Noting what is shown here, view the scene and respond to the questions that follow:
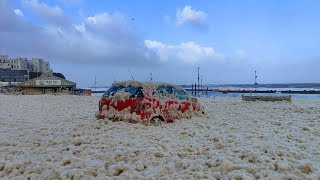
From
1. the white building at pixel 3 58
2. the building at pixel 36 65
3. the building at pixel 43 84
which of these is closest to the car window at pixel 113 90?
the building at pixel 43 84

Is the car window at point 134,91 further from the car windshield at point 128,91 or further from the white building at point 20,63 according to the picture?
the white building at point 20,63

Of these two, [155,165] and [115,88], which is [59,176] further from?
[115,88]

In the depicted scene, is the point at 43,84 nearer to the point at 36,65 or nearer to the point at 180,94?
the point at 180,94

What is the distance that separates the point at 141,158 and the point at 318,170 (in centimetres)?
308

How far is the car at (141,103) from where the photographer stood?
10941mm

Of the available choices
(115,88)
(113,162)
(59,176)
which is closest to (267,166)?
(113,162)

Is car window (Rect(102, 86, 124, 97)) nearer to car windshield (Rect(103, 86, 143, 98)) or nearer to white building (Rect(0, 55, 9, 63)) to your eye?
car windshield (Rect(103, 86, 143, 98))

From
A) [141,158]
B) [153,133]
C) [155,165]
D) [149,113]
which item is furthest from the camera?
[149,113]

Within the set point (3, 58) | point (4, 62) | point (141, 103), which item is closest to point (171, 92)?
point (141, 103)

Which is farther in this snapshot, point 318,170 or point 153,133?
point 153,133

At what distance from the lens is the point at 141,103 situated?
10906mm

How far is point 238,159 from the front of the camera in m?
6.44

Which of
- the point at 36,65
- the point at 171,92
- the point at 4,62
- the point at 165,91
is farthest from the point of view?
the point at 36,65

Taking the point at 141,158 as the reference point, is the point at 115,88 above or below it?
above
